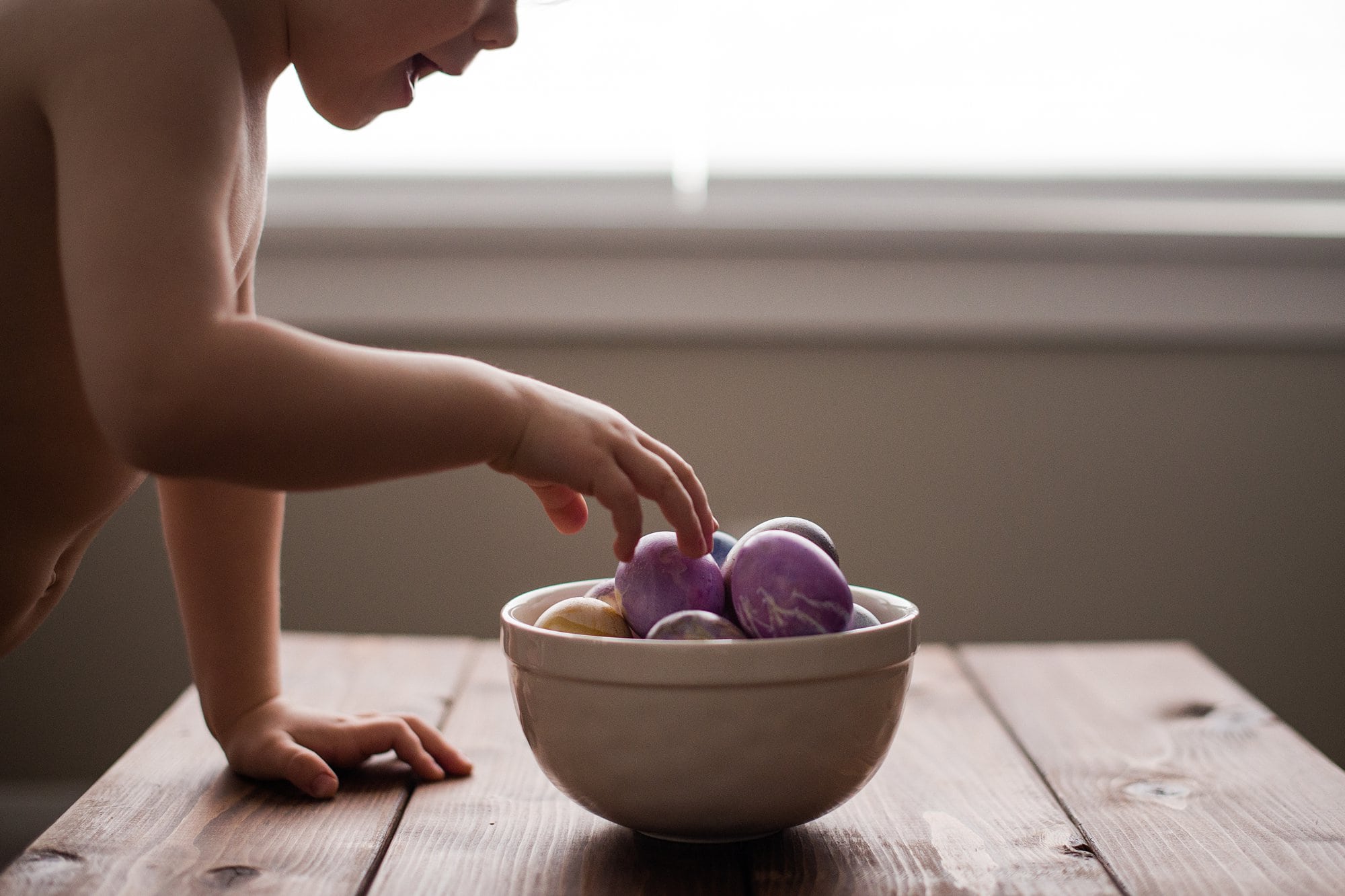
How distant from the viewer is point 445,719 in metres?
0.82

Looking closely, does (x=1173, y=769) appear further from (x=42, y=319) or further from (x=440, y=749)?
(x=42, y=319)

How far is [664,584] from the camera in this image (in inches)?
23.5

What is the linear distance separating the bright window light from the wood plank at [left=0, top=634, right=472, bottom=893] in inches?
32.6

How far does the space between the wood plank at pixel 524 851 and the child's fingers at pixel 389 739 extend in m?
0.03

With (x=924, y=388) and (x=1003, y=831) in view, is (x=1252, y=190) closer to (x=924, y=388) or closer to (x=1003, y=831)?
(x=924, y=388)

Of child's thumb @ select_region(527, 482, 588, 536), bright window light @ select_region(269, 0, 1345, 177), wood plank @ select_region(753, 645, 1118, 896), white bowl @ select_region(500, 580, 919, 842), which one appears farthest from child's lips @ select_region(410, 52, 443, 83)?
bright window light @ select_region(269, 0, 1345, 177)

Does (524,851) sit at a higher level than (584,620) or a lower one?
lower

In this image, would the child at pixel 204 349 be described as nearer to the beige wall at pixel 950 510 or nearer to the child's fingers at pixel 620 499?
the child's fingers at pixel 620 499

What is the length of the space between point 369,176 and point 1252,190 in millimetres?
1044

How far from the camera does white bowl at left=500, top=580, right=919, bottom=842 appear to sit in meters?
0.54

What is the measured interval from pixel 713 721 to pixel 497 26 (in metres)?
0.46

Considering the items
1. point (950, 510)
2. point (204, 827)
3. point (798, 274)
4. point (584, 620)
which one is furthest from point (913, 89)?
point (204, 827)

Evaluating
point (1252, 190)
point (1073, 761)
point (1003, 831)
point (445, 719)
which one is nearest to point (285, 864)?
point (445, 719)

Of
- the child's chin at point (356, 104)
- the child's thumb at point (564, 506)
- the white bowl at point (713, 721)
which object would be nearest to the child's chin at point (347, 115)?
the child's chin at point (356, 104)
